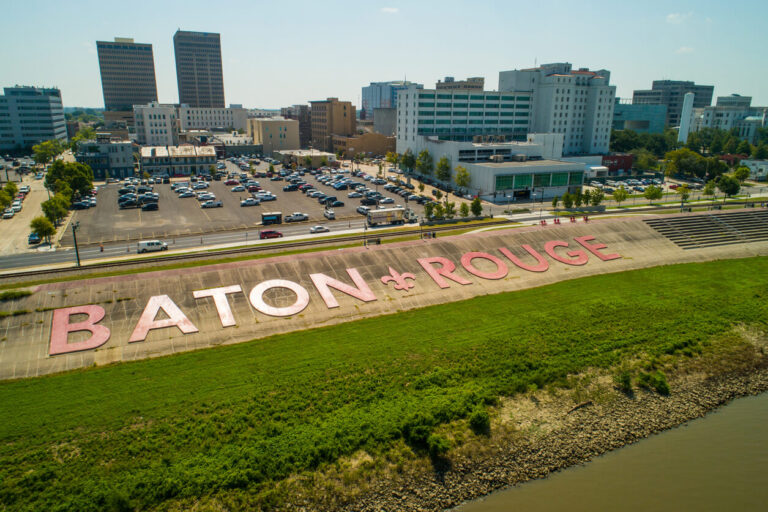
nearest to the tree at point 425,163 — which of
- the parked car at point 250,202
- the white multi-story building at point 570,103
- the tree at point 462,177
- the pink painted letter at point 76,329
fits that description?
the tree at point 462,177

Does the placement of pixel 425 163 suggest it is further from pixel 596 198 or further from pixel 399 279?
pixel 399 279

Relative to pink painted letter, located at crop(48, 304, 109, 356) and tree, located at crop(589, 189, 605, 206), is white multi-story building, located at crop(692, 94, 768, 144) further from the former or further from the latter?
pink painted letter, located at crop(48, 304, 109, 356)

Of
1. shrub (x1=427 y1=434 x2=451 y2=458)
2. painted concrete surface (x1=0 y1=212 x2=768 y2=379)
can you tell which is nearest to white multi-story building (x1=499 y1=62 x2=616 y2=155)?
painted concrete surface (x1=0 y1=212 x2=768 y2=379)

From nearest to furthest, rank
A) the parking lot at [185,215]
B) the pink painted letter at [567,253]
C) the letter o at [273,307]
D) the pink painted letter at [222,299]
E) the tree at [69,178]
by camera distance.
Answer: the pink painted letter at [222,299] < the letter o at [273,307] < the pink painted letter at [567,253] < the parking lot at [185,215] < the tree at [69,178]

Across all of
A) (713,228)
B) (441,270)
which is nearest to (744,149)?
(713,228)

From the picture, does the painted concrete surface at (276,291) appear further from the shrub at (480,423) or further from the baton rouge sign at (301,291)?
the shrub at (480,423)

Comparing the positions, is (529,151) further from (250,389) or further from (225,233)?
(250,389)
